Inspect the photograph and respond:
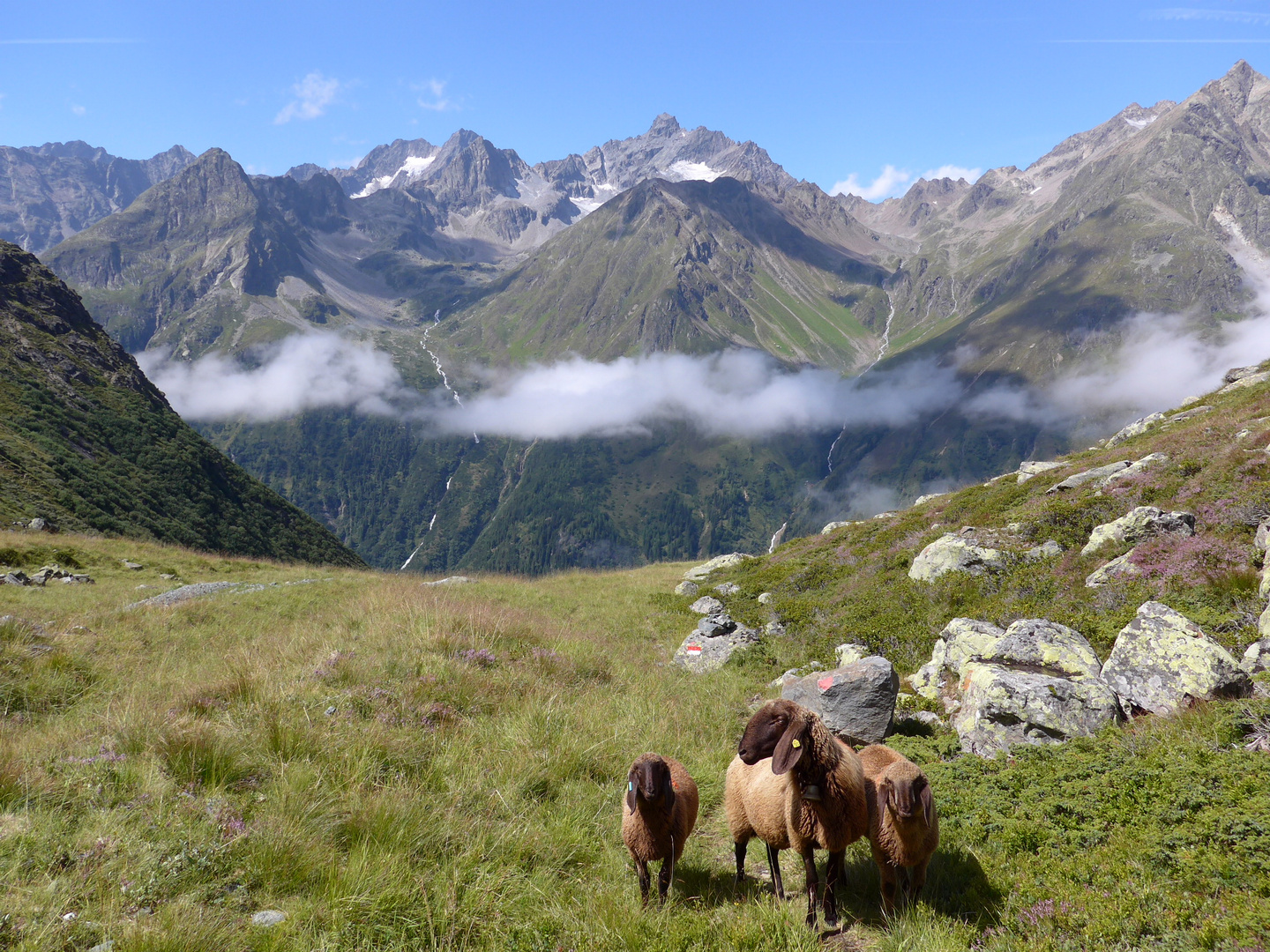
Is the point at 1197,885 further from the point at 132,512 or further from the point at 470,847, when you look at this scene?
the point at 132,512

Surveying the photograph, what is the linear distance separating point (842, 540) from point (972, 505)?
6165 mm

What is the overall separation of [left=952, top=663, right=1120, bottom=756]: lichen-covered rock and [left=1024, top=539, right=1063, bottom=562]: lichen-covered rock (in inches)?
314

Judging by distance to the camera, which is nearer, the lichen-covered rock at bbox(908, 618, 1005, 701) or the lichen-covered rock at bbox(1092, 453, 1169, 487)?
the lichen-covered rock at bbox(908, 618, 1005, 701)

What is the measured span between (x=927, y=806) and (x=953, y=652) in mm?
7565

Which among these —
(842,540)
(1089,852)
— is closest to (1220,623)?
(1089,852)

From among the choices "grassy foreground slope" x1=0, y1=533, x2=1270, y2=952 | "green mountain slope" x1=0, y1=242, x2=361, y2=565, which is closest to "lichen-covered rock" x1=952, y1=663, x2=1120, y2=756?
"grassy foreground slope" x1=0, y1=533, x2=1270, y2=952

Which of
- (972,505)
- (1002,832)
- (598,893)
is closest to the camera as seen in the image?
(598,893)

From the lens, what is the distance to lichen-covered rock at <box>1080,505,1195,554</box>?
14484 mm

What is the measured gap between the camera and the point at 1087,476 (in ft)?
72.3

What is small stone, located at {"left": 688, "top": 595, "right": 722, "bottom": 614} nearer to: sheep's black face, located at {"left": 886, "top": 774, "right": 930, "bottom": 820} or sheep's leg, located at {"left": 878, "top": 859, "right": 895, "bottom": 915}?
sheep's leg, located at {"left": 878, "top": 859, "right": 895, "bottom": 915}

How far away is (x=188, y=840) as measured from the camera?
5754 mm

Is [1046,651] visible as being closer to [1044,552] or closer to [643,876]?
[1044,552]

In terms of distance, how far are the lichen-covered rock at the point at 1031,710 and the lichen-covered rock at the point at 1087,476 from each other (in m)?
14.9

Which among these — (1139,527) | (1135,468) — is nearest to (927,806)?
(1139,527)
